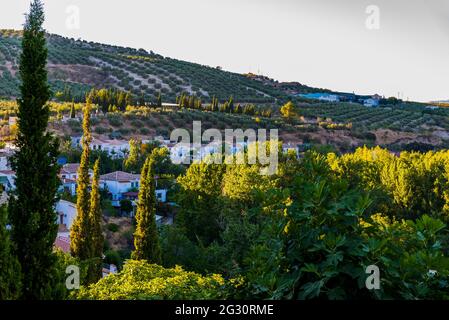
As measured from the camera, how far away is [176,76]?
83.8 metres

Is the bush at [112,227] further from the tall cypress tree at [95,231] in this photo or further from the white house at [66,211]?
the tall cypress tree at [95,231]

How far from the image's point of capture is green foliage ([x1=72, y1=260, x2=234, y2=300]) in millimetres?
8055

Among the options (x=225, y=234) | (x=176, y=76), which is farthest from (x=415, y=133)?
(x=225, y=234)

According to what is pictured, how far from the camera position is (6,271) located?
6.37 meters

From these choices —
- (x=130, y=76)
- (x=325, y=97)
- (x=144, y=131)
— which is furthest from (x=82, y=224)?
(x=325, y=97)

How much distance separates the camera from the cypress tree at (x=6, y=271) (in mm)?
6266

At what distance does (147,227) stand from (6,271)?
12.6 m

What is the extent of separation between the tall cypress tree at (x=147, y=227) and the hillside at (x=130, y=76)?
48.2m

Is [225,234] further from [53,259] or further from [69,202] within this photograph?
[53,259]

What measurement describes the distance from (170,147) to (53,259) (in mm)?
37909

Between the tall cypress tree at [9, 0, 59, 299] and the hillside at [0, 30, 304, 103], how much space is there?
58761 mm

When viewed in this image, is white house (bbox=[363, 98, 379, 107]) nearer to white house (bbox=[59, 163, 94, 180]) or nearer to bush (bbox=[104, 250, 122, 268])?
white house (bbox=[59, 163, 94, 180])

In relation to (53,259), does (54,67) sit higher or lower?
higher

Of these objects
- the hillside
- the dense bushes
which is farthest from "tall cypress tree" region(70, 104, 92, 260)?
the hillside
